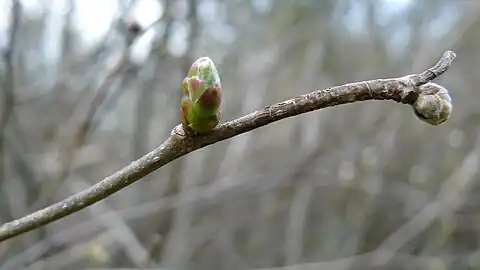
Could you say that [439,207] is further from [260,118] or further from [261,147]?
[260,118]

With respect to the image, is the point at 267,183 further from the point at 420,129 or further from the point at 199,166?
the point at 420,129

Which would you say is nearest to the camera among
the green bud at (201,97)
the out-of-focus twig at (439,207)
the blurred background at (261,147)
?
the green bud at (201,97)

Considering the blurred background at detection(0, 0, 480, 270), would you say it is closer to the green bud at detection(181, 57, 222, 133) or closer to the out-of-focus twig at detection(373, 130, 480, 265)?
the out-of-focus twig at detection(373, 130, 480, 265)

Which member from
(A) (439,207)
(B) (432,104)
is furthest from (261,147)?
(B) (432,104)

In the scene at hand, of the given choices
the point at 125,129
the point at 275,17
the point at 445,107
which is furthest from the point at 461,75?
the point at 445,107

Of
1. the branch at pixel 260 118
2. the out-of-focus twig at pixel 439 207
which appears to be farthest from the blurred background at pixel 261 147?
the branch at pixel 260 118

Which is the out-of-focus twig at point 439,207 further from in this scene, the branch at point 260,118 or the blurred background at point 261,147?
the branch at point 260,118
